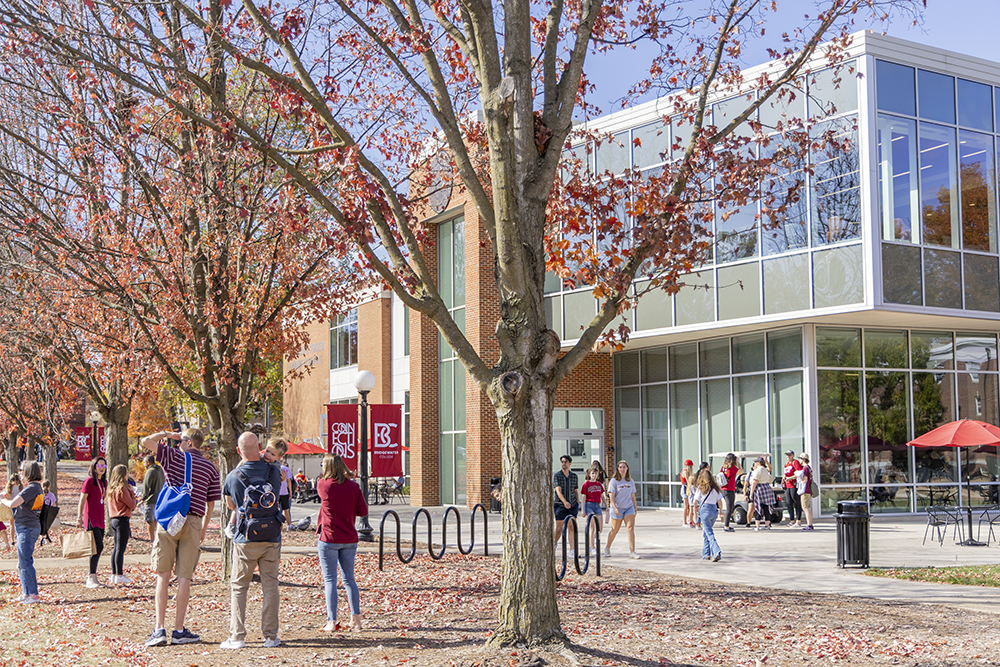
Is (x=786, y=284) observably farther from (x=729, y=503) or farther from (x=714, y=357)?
(x=729, y=503)

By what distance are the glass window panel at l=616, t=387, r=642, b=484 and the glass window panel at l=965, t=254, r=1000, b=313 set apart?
990 cm

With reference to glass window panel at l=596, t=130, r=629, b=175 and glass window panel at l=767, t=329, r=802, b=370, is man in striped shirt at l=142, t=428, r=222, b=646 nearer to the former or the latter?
glass window panel at l=767, t=329, r=802, b=370

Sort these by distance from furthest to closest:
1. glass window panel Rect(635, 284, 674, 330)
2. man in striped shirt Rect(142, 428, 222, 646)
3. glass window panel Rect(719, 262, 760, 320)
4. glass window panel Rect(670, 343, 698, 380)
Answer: glass window panel Rect(670, 343, 698, 380), glass window panel Rect(635, 284, 674, 330), glass window panel Rect(719, 262, 760, 320), man in striped shirt Rect(142, 428, 222, 646)

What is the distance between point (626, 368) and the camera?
2975 centimetres

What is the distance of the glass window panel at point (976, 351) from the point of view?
2481 centimetres

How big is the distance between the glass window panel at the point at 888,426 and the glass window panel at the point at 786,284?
3379mm

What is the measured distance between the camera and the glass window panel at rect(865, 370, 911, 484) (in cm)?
2359

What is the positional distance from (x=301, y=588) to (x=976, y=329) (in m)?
19.7

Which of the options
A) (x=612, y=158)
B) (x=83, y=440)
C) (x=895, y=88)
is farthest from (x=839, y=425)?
(x=83, y=440)

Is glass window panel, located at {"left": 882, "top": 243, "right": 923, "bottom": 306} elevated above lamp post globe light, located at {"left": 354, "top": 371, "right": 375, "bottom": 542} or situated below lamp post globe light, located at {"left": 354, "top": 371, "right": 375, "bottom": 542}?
above

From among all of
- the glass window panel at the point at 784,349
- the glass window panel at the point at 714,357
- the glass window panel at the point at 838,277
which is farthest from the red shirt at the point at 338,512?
the glass window panel at the point at 714,357

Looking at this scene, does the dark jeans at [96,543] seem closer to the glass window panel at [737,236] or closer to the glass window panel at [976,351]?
the glass window panel at [737,236]

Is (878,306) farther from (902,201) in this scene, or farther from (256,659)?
(256,659)

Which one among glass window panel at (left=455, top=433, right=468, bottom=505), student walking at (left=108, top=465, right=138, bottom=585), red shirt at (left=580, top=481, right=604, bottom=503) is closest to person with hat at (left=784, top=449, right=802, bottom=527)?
red shirt at (left=580, top=481, right=604, bottom=503)
